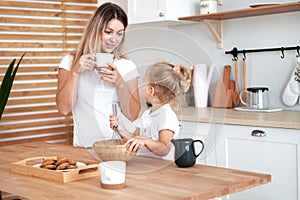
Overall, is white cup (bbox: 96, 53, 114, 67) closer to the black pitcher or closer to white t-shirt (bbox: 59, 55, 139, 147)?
white t-shirt (bbox: 59, 55, 139, 147)

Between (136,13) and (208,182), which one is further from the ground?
(136,13)

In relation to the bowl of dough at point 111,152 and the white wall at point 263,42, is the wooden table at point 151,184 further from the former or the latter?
the white wall at point 263,42

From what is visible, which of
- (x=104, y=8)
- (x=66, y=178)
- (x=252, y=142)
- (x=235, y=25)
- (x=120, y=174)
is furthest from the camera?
(x=235, y=25)

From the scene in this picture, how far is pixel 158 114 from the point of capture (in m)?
1.98

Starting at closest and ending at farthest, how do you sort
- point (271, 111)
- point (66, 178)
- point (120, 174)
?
point (120, 174), point (66, 178), point (271, 111)

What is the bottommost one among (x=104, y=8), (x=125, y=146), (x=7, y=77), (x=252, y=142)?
(x=252, y=142)

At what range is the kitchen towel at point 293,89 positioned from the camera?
3.42 meters

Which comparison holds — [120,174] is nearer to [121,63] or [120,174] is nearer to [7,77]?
[121,63]

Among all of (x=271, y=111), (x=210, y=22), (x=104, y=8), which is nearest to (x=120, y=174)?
(x=104, y=8)

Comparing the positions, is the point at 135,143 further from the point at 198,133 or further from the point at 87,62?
the point at 87,62

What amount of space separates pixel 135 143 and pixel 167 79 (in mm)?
276

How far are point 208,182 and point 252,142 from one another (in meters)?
1.41

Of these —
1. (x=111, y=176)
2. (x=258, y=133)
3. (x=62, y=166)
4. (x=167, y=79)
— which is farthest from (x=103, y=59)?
(x=258, y=133)

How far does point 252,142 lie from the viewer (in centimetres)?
309
